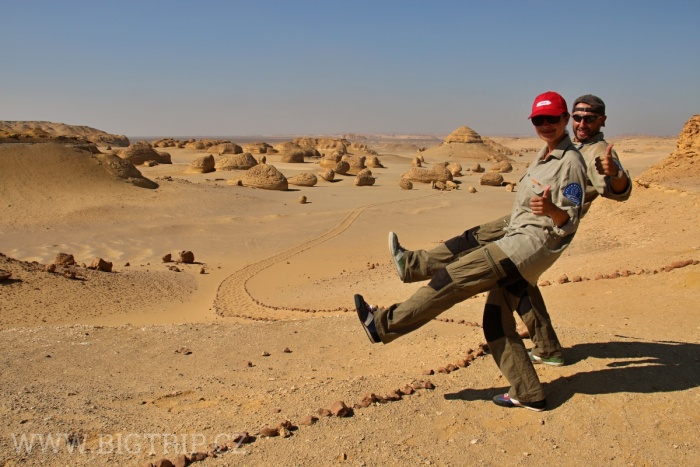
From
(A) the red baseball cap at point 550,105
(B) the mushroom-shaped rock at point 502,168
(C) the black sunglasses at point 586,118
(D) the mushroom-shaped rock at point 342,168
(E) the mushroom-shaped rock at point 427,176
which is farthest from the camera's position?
(B) the mushroom-shaped rock at point 502,168

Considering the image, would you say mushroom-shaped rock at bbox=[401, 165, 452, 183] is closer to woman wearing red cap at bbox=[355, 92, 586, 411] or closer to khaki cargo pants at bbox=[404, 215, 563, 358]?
khaki cargo pants at bbox=[404, 215, 563, 358]

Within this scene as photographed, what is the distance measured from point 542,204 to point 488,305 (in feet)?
2.32

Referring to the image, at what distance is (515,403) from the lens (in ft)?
10.7

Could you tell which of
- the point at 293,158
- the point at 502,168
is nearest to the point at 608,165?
the point at 502,168

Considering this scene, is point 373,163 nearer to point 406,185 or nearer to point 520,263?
point 406,185

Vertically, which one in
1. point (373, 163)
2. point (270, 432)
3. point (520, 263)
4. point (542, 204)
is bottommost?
point (373, 163)

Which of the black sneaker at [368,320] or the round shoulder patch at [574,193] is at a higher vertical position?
the round shoulder patch at [574,193]

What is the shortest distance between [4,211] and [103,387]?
1334cm

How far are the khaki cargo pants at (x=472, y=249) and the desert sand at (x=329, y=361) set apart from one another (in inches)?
8.0

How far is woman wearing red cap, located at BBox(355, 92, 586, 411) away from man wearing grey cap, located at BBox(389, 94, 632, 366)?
0.92 ft

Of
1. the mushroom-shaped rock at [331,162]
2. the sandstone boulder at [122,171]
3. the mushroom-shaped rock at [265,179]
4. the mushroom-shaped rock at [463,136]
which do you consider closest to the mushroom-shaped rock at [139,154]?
the mushroom-shaped rock at [331,162]

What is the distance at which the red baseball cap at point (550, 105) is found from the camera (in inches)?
125

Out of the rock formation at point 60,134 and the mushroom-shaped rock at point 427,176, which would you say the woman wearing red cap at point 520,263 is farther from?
the mushroom-shaped rock at point 427,176

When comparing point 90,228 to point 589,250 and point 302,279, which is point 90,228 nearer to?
point 302,279
